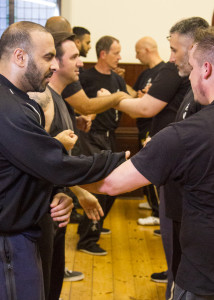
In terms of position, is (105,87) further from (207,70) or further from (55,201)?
(207,70)

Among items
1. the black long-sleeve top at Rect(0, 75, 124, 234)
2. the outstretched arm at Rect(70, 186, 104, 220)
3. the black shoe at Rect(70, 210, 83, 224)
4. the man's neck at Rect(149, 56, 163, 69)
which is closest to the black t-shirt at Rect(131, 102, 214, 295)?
the black long-sleeve top at Rect(0, 75, 124, 234)

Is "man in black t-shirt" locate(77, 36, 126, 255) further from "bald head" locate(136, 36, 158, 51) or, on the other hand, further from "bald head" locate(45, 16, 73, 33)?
"bald head" locate(45, 16, 73, 33)

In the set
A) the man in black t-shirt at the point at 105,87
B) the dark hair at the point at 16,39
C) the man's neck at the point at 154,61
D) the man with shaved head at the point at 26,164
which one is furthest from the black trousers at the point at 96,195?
the dark hair at the point at 16,39

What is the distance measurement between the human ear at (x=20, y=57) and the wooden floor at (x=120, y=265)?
1.98m

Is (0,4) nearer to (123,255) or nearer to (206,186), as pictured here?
(123,255)

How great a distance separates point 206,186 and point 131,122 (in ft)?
14.6

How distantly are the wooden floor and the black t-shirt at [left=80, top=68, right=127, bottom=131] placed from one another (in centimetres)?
102

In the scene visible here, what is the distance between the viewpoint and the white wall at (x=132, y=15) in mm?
6117

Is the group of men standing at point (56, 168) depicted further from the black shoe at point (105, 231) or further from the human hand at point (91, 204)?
the black shoe at point (105, 231)

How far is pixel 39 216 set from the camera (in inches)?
74.5

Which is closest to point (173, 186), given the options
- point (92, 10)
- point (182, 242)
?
point (182, 242)

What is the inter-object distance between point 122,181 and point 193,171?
28cm

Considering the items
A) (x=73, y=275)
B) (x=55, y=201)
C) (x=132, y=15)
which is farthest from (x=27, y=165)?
(x=132, y=15)

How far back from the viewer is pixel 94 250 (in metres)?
4.23
